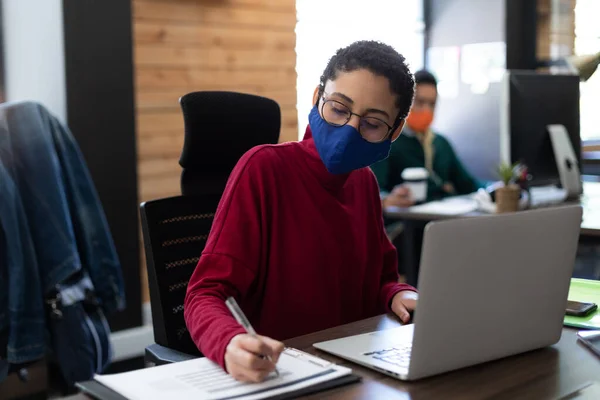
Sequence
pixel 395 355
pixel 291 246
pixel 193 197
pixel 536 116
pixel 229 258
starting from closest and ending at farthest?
1. pixel 395 355
2. pixel 229 258
3. pixel 291 246
4. pixel 193 197
5. pixel 536 116

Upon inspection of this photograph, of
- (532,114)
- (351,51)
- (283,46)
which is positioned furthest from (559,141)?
(351,51)

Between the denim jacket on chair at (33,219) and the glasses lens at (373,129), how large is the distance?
1318 millimetres

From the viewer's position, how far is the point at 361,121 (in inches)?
56.6

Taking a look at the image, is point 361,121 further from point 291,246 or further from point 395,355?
point 395,355

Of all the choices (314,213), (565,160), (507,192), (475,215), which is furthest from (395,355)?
(565,160)

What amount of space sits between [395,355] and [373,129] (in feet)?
1.47

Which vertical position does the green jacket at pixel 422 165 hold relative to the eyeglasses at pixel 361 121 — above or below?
below

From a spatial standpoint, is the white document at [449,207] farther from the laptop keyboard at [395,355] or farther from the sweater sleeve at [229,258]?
the laptop keyboard at [395,355]

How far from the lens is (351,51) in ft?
4.88

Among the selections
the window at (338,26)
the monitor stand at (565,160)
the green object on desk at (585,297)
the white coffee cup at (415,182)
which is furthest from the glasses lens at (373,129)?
the window at (338,26)

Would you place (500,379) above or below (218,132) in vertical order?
below

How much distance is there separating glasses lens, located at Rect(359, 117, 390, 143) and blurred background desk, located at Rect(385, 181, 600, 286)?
4.47ft

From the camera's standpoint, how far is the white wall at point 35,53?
10.1ft

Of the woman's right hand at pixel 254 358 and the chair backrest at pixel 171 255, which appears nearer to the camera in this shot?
the woman's right hand at pixel 254 358
